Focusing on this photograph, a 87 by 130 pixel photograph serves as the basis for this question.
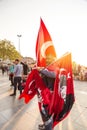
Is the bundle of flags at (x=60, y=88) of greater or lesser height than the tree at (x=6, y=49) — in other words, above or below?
below

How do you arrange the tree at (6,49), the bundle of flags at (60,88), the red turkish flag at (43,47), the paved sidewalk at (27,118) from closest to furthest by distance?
the bundle of flags at (60,88)
the red turkish flag at (43,47)
the paved sidewalk at (27,118)
the tree at (6,49)

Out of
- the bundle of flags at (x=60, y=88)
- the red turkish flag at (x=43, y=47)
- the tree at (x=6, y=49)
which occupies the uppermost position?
the tree at (x=6, y=49)

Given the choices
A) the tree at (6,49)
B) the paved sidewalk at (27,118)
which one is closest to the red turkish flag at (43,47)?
the paved sidewalk at (27,118)

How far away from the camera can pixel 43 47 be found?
3.67 meters

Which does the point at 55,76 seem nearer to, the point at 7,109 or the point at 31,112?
the point at 31,112

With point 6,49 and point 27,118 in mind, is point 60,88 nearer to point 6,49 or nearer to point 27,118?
point 27,118

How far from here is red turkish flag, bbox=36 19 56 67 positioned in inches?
143

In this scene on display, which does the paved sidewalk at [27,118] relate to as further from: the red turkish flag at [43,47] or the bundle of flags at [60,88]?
the red turkish flag at [43,47]

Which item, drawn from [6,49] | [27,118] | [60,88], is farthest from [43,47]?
[6,49]

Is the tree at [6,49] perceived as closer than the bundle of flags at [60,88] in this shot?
No

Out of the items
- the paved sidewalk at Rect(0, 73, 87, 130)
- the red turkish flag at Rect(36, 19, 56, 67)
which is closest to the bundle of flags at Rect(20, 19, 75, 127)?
the red turkish flag at Rect(36, 19, 56, 67)

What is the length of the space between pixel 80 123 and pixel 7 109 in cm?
237

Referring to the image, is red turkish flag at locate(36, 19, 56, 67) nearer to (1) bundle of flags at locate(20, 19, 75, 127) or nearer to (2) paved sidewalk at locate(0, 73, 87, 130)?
(1) bundle of flags at locate(20, 19, 75, 127)

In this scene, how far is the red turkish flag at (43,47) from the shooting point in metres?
3.64
